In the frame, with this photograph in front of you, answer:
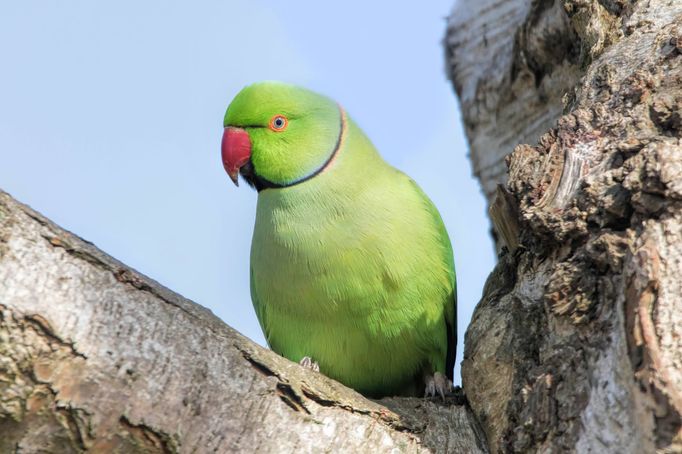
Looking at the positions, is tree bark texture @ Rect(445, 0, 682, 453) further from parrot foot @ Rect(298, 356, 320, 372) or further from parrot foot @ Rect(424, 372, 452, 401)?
parrot foot @ Rect(298, 356, 320, 372)

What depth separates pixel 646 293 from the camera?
2.34 meters

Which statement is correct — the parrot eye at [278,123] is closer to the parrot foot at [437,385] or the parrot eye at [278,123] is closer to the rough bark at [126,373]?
the parrot foot at [437,385]

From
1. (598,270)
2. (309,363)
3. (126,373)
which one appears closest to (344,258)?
(309,363)

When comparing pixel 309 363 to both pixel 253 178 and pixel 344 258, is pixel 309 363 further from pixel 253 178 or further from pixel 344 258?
pixel 253 178

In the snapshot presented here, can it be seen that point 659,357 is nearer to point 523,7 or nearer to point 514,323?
point 514,323

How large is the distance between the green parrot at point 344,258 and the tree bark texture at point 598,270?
1.60ft

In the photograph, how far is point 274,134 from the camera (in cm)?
428

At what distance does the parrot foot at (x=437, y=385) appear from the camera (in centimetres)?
365

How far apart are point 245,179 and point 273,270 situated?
75 cm

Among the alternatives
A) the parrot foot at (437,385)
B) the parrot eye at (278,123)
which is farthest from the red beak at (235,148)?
the parrot foot at (437,385)

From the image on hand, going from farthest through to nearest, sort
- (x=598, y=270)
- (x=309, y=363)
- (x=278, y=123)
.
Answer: (x=278, y=123) < (x=309, y=363) < (x=598, y=270)

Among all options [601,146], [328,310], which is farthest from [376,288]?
[601,146]

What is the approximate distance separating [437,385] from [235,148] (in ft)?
5.03

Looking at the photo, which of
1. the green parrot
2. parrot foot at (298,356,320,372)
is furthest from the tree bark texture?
parrot foot at (298,356,320,372)
